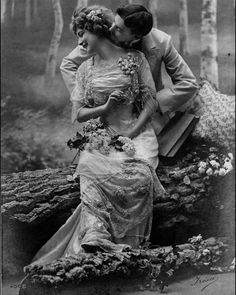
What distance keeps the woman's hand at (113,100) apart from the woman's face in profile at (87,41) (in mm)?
251

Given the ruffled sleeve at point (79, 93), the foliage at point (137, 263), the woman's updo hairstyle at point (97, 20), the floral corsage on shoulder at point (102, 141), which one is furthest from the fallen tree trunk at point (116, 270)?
the woman's updo hairstyle at point (97, 20)

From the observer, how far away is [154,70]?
5934 millimetres

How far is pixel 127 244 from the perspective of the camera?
5.82 m

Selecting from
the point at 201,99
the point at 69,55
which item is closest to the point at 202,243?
the point at 201,99

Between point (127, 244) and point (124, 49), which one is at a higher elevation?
point (124, 49)

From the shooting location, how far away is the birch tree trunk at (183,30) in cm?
602

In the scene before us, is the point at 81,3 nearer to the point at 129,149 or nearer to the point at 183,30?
the point at 183,30

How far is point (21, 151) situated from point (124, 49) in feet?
2.47

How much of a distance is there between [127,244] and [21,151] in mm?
745

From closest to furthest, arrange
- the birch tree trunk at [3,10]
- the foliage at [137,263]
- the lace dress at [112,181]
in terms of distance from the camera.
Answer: the foliage at [137,263] → the lace dress at [112,181] → the birch tree trunk at [3,10]

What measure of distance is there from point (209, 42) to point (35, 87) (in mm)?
949

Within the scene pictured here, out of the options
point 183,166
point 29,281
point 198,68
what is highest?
point 198,68

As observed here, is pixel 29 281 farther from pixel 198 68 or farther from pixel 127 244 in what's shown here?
pixel 198 68
